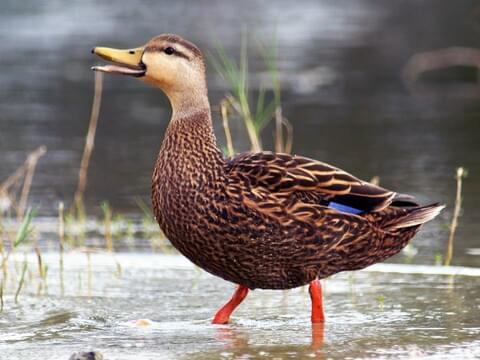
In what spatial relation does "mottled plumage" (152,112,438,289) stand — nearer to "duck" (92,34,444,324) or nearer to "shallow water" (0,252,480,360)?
"duck" (92,34,444,324)

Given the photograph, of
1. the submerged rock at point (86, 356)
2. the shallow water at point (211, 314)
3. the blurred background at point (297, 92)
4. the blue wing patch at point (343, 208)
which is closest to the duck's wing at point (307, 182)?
the blue wing patch at point (343, 208)

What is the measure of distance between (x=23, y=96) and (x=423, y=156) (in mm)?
5498

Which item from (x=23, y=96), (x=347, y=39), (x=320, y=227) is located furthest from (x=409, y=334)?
(x=347, y=39)

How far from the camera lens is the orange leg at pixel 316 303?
5909 mm

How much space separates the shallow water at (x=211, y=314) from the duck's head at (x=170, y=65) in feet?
3.48

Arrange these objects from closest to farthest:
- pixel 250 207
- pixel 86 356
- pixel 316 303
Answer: pixel 86 356 → pixel 250 207 → pixel 316 303

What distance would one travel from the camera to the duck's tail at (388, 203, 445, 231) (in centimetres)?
614

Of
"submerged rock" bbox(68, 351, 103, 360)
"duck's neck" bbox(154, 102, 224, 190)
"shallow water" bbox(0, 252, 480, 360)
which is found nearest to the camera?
"submerged rock" bbox(68, 351, 103, 360)

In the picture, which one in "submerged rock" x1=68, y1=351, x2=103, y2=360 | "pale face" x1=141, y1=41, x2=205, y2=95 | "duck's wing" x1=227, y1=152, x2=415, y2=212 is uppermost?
"pale face" x1=141, y1=41, x2=205, y2=95

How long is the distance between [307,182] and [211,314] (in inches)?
33.7

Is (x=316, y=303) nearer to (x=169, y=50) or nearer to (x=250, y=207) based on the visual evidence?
(x=250, y=207)

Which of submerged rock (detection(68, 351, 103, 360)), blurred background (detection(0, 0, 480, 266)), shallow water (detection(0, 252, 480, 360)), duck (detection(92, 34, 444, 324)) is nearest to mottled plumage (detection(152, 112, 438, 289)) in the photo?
duck (detection(92, 34, 444, 324))

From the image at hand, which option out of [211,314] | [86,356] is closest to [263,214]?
[211,314]

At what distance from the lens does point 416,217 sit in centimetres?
618
